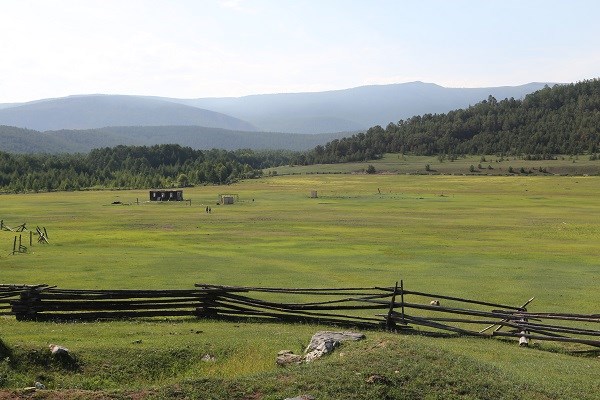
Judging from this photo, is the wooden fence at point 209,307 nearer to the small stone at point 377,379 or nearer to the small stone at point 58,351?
the small stone at point 58,351

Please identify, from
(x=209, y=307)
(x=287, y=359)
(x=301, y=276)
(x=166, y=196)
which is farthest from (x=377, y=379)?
(x=166, y=196)

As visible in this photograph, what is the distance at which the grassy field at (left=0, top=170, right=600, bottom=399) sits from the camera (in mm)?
15109

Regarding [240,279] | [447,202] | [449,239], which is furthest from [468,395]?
[447,202]

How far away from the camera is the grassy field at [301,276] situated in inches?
595

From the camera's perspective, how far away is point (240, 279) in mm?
34875

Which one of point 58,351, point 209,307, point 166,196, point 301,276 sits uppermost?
point 166,196

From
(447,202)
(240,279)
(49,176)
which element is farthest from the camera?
(49,176)

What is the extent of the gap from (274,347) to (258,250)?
98.9 ft

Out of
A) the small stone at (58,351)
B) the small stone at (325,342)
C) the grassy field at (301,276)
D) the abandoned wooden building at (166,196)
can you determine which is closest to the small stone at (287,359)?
the small stone at (325,342)

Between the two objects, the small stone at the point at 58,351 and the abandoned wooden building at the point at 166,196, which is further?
the abandoned wooden building at the point at 166,196

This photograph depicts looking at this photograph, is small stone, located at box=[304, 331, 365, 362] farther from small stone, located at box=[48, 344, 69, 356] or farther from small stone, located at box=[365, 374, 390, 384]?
small stone, located at box=[48, 344, 69, 356]

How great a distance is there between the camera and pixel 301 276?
36219 millimetres

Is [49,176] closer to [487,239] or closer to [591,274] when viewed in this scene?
[487,239]

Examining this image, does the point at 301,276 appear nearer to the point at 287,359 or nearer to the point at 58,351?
the point at 287,359
